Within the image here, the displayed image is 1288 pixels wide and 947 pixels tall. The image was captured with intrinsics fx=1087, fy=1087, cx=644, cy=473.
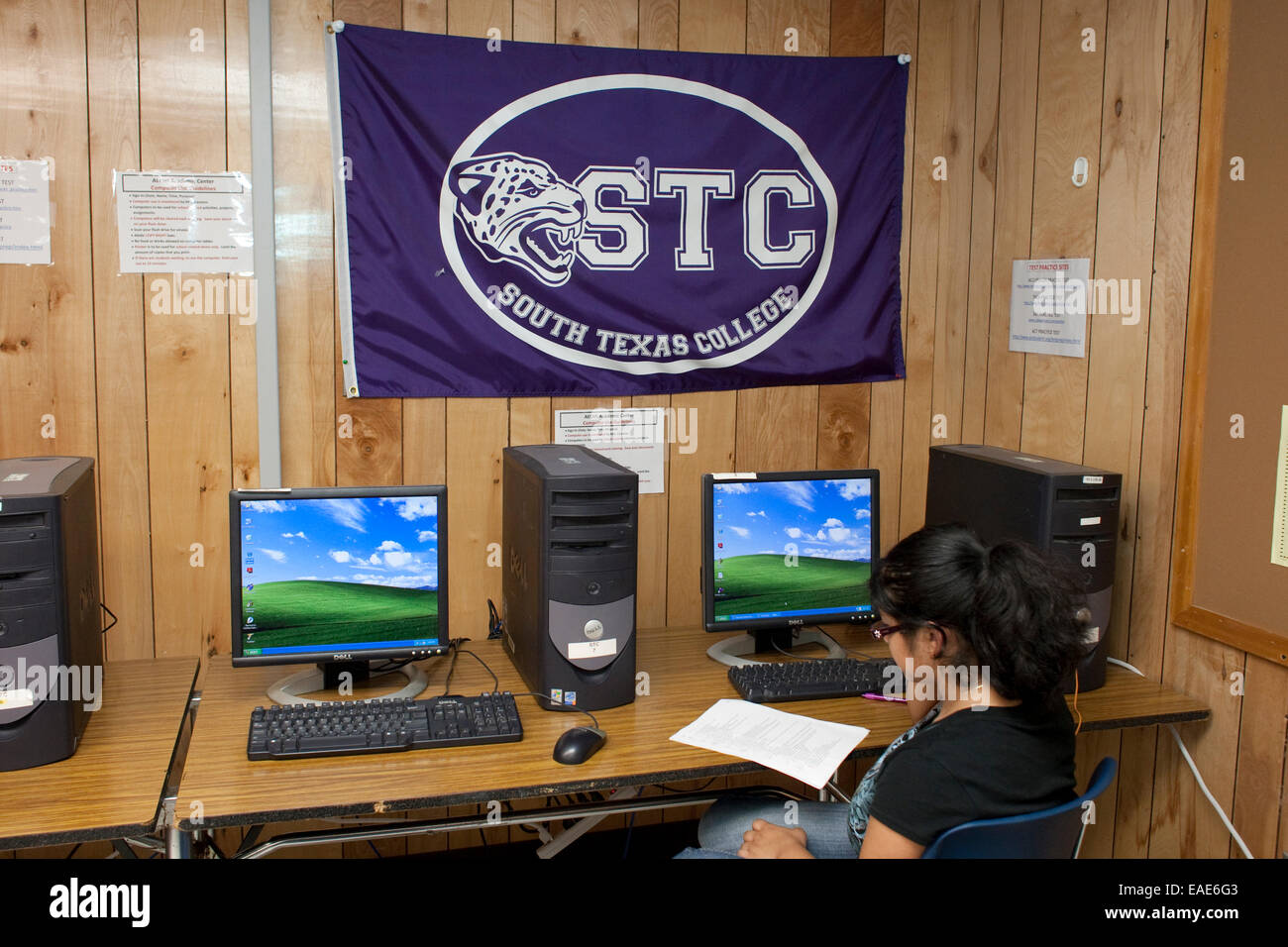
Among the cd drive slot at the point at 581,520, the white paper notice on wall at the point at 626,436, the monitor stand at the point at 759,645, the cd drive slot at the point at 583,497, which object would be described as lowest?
the monitor stand at the point at 759,645

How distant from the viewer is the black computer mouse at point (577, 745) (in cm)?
200

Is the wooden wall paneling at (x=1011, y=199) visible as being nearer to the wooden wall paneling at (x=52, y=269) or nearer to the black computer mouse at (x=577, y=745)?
the black computer mouse at (x=577, y=745)

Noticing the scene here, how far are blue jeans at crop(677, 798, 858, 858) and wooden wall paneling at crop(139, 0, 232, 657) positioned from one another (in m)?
1.31

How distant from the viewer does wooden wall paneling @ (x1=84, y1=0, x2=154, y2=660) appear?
2.49 meters

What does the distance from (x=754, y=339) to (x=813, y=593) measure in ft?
2.55

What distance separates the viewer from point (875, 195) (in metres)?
3.10

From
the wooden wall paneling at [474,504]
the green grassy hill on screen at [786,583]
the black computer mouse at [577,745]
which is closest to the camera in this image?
the black computer mouse at [577,745]

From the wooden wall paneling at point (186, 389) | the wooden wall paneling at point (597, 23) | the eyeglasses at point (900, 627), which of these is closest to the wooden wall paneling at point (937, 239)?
the wooden wall paneling at point (597, 23)

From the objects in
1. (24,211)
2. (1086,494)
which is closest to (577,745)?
(1086,494)

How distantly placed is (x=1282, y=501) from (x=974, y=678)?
91 centimetres

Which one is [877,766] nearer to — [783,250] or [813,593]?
[813,593]

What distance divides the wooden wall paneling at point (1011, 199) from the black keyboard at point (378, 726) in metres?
1.63

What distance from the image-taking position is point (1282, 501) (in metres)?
2.17
